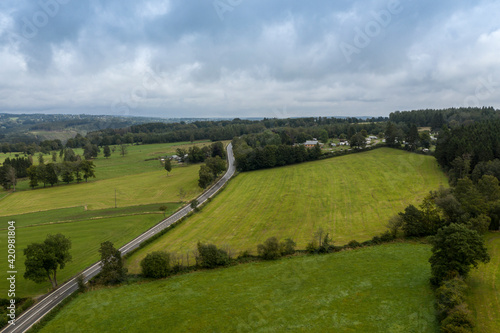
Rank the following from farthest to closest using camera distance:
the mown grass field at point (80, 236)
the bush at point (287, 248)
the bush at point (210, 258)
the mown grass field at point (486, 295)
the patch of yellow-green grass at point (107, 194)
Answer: the patch of yellow-green grass at point (107, 194), the bush at point (287, 248), the bush at point (210, 258), the mown grass field at point (80, 236), the mown grass field at point (486, 295)

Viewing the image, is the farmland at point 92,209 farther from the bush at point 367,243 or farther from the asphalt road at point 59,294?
the bush at point 367,243

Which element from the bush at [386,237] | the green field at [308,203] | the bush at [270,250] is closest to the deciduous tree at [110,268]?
the green field at [308,203]

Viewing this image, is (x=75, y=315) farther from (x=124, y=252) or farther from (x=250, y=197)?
(x=250, y=197)

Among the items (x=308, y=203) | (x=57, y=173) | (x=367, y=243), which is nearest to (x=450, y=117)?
(x=308, y=203)

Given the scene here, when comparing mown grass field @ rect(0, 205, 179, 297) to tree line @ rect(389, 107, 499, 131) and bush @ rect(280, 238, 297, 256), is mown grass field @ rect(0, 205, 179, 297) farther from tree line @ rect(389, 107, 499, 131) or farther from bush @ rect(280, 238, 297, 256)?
tree line @ rect(389, 107, 499, 131)

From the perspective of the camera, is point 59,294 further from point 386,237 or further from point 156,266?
point 386,237

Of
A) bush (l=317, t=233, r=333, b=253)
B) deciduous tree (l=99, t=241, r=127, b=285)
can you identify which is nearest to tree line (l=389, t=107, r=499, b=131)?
bush (l=317, t=233, r=333, b=253)
